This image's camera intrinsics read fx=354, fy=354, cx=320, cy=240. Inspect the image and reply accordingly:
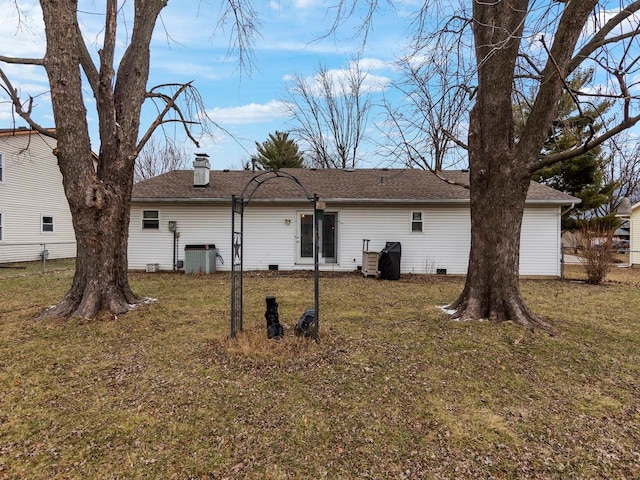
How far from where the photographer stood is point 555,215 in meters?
Answer: 11.5

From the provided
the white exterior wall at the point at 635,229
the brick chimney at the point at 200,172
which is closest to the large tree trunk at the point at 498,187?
the brick chimney at the point at 200,172

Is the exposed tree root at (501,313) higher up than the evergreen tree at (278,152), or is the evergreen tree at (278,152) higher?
the evergreen tree at (278,152)

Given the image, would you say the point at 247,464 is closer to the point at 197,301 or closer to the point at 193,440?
the point at 193,440

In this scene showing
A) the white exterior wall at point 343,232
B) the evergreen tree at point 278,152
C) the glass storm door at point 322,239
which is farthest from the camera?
the evergreen tree at point 278,152

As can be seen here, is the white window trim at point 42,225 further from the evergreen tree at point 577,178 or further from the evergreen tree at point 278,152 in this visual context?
the evergreen tree at point 577,178

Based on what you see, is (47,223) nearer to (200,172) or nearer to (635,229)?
(200,172)

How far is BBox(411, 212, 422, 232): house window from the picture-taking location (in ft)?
38.8

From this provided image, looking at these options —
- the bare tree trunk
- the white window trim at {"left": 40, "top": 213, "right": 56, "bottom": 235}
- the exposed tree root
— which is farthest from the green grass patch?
the white window trim at {"left": 40, "top": 213, "right": 56, "bottom": 235}

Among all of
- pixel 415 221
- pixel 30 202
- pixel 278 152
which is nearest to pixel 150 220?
pixel 30 202

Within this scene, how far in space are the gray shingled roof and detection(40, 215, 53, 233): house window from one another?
7.38 meters

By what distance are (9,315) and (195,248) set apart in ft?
18.7

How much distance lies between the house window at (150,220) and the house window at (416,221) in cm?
849

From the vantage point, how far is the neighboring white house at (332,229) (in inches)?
455

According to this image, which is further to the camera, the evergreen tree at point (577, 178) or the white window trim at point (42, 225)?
the evergreen tree at point (577, 178)
